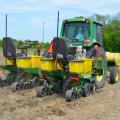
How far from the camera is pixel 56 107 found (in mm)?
8852

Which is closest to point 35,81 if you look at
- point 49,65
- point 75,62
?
point 49,65

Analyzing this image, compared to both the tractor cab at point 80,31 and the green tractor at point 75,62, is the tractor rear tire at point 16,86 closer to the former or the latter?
the green tractor at point 75,62

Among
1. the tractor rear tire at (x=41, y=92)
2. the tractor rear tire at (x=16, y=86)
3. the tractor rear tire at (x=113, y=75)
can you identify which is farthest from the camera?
the tractor rear tire at (x=113, y=75)

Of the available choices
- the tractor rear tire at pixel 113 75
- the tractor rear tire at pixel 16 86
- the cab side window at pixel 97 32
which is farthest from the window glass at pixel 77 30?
the tractor rear tire at pixel 16 86

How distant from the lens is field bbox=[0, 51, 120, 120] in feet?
25.7

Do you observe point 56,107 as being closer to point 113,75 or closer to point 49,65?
point 49,65

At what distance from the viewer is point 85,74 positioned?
33.7 feet

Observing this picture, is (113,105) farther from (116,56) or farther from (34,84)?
(116,56)

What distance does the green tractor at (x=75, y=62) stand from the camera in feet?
33.3

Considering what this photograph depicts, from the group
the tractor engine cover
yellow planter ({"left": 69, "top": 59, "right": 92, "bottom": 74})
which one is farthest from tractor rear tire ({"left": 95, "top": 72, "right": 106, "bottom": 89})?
the tractor engine cover

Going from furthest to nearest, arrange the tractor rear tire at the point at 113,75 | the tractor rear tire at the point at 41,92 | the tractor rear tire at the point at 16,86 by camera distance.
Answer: the tractor rear tire at the point at 113,75 < the tractor rear tire at the point at 16,86 < the tractor rear tire at the point at 41,92

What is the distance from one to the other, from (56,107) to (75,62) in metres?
1.74

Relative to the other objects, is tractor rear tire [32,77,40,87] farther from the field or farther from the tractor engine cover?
the tractor engine cover

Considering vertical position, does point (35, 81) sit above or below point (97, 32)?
below
